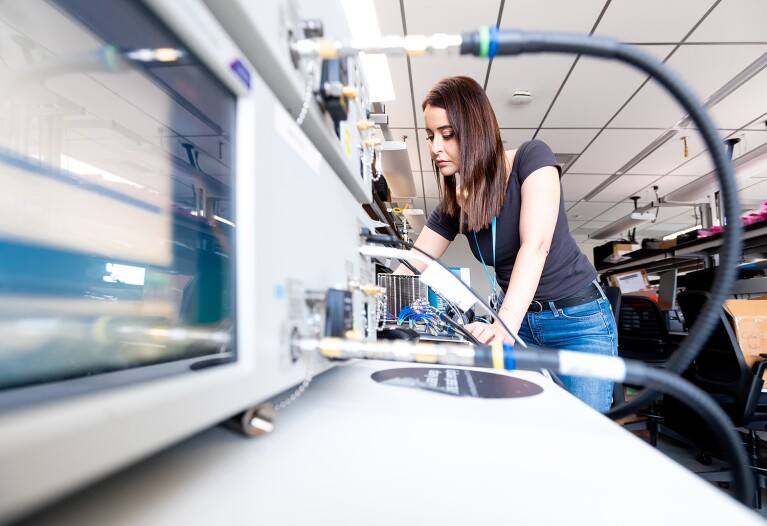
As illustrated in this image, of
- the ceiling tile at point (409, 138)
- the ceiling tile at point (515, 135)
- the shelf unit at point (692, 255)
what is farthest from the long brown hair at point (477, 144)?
the ceiling tile at point (515, 135)

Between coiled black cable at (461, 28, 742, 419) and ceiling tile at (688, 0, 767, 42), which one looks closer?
coiled black cable at (461, 28, 742, 419)

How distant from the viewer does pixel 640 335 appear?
2.10 metres

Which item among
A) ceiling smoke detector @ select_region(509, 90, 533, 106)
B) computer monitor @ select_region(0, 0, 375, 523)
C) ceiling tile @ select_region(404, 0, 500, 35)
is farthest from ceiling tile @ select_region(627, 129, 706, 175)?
computer monitor @ select_region(0, 0, 375, 523)

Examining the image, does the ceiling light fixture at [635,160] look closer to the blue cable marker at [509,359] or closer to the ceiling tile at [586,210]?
the ceiling tile at [586,210]

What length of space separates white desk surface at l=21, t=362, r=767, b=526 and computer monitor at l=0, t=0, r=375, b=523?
48 millimetres

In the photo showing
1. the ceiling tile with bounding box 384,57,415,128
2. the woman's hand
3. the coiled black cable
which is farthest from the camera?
the ceiling tile with bounding box 384,57,415,128

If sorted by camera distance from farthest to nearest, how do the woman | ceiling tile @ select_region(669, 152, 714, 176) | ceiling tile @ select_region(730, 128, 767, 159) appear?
ceiling tile @ select_region(669, 152, 714, 176), ceiling tile @ select_region(730, 128, 767, 159), the woman

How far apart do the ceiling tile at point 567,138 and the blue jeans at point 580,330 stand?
7.68 ft

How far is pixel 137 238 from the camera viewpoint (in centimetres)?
41

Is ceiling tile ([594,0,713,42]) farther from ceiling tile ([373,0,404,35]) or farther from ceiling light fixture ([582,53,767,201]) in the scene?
ceiling tile ([373,0,404,35])

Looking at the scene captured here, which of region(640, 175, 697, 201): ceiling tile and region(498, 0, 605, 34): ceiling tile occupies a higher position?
region(498, 0, 605, 34): ceiling tile

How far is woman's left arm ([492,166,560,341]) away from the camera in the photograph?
0.71 meters

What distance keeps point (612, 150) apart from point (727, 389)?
93.4 inches

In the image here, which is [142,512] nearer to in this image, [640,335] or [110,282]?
[110,282]
